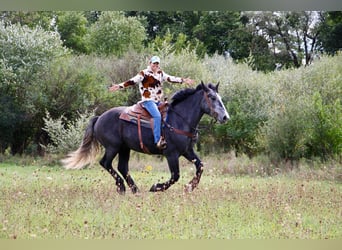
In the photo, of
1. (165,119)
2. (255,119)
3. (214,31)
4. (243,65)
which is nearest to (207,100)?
(165,119)

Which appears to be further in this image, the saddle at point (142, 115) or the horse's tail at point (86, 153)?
the horse's tail at point (86, 153)

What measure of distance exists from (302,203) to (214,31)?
45.7 feet

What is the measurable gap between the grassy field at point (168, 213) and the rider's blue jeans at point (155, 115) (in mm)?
794

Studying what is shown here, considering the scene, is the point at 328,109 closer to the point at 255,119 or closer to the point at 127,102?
the point at 255,119

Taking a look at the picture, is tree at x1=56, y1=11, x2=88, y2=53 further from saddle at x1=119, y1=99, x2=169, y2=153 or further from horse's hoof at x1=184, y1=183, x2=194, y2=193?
horse's hoof at x1=184, y1=183, x2=194, y2=193

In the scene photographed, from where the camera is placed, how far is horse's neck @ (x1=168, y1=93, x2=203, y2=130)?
7.80 m

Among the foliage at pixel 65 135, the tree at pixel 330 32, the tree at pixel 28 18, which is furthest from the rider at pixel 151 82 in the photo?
the tree at pixel 28 18

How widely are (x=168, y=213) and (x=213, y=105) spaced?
6.16ft

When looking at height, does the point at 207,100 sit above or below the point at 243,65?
above

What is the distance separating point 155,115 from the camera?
306 inches

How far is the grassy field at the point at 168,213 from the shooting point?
219 inches

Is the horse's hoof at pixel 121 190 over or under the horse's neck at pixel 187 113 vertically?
under

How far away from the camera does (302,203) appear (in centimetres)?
736

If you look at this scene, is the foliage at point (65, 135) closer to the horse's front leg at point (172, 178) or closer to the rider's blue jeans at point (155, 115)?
the rider's blue jeans at point (155, 115)
